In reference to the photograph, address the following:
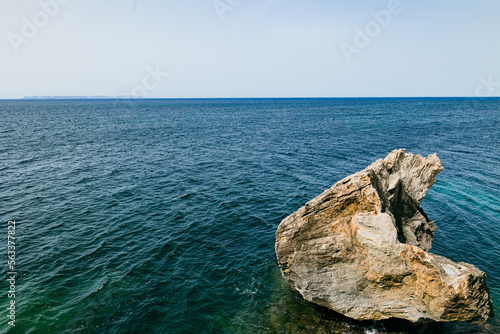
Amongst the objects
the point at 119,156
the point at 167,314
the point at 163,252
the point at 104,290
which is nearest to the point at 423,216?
the point at 167,314

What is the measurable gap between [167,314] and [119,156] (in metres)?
42.9

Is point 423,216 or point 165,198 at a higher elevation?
point 423,216

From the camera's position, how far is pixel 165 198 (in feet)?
111

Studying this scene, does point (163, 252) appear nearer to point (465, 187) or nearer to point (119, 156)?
point (119, 156)
